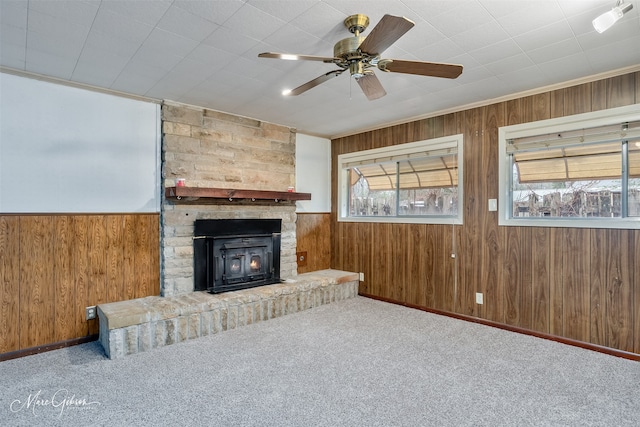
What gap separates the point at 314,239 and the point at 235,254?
1.55m

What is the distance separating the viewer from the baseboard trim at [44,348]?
2918mm

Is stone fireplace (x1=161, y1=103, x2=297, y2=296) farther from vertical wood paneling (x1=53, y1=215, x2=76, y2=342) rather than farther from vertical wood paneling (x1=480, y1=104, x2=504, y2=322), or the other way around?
vertical wood paneling (x1=480, y1=104, x2=504, y2=322)

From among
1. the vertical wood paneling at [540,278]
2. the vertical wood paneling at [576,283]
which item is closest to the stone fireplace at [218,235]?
the vertical wood paneling at [540,278]

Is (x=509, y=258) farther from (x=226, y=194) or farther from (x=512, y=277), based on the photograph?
(x=226, y=194)

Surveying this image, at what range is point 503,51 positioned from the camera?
2.59 metres

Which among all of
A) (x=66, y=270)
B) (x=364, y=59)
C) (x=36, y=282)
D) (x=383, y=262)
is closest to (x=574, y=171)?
(x=383, y=262)

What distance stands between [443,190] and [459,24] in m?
2.36

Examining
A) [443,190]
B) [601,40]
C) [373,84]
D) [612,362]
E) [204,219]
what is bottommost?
[612,362]

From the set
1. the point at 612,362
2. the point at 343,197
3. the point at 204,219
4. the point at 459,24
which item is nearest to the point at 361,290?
the point at 343,197

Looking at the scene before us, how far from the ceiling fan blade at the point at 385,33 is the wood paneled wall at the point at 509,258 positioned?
2308 mm

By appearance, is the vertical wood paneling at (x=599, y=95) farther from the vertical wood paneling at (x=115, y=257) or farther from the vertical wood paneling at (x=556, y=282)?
the vertical wood paneling at (x=115, y=257)

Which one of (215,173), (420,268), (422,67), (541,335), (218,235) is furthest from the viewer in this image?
(420,268)

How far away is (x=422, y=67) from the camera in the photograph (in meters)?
2.06

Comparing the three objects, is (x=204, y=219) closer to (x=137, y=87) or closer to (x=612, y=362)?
(x=137, y=87)
